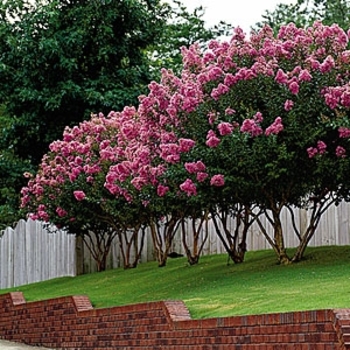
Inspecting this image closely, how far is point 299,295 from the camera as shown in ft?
33.8

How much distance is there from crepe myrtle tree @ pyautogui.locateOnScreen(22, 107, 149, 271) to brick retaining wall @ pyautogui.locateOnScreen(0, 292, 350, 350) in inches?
97.4

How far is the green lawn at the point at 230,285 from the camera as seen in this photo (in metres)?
10.2

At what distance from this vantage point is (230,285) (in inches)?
501

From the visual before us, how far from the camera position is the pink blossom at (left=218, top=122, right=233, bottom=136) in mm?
12789

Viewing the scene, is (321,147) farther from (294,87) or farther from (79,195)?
(79,195)

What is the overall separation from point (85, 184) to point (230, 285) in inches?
246

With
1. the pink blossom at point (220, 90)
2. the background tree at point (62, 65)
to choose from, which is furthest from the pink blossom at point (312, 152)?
the background tree at point (62, 65)

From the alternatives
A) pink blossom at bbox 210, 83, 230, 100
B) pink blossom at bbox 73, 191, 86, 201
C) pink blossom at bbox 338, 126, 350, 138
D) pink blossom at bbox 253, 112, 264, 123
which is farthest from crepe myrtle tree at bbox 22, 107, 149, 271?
pink blossom at bbox 338, 126, 350, 138

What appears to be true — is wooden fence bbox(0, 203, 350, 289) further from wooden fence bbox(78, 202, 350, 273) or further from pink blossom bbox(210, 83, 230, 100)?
pink blossom bbox(210, 83, 230, 100)

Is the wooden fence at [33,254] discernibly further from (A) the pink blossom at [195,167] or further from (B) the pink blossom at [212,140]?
(B) the pink blossom at [212,140]

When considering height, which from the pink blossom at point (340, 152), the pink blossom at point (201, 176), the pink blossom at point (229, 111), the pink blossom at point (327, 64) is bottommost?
the pink blossom at point (201, 176)

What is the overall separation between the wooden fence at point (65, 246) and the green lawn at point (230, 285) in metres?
1.33

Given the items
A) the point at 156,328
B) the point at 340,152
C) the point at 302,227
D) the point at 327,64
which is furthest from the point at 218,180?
the point at 302,227

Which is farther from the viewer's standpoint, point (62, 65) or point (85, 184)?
point (62, 65)
